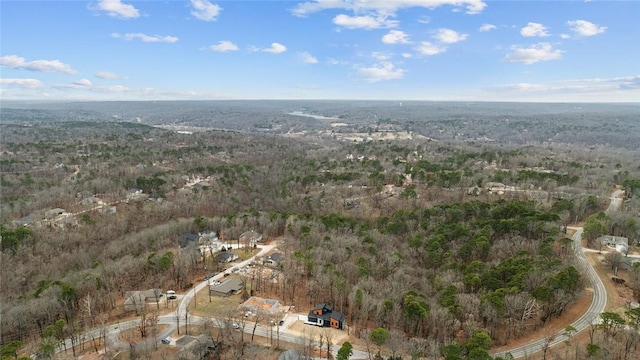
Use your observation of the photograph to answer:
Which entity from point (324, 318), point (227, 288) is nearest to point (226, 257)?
point (227, 288)

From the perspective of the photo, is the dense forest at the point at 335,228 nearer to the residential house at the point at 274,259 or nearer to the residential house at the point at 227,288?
the residential house at the point at 274,259

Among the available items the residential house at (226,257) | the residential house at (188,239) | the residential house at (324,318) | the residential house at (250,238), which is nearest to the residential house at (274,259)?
the residential house at (226,257)

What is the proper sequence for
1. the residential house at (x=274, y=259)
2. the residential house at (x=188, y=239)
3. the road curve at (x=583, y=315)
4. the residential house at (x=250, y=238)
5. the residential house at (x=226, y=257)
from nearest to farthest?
1. the road curve at (x=583, y=315)
2. the residential house at (x=274, y=259)
3. the residential house at (x=226, y=257)
4. the residential house at (x=188, y=239)
5. the residential house at (x=250, y=238)

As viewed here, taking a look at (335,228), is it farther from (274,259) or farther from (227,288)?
(227,288)

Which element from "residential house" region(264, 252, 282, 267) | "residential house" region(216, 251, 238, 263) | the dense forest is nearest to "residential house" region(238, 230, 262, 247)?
the dense forest

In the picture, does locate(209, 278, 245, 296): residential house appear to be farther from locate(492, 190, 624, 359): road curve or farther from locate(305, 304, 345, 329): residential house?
locate(492, 190, 624, 359): road curve

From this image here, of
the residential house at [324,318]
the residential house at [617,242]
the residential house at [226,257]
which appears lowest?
the residential house at [226,257]

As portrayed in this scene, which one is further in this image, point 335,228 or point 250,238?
point 250,238
